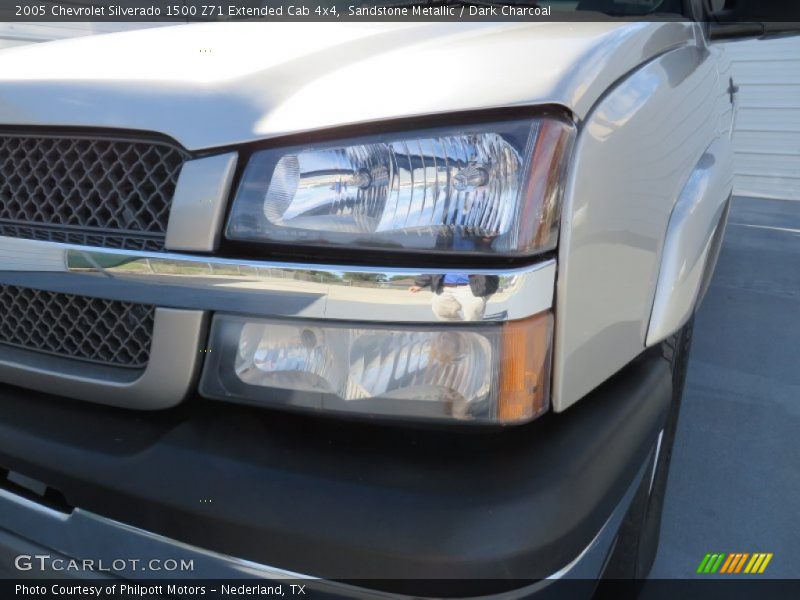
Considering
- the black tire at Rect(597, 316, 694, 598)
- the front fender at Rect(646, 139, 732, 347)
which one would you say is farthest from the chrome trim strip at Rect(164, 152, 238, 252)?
the black tire at Rect(597, 316, 694, 598)

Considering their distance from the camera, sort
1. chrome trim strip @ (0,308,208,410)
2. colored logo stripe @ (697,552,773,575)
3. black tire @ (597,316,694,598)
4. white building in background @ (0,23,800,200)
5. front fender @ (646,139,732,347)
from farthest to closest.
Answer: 1. white building in background @ (0,23,800,200)
2. colored logo stripe @ (697,552,773,575)
3. black tire @ (597,316,694,598)
4. front fender @ (646,139,732,347)
5. chrome trim strip @ (0,308,208,410)

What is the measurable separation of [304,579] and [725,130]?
2002 millimetres

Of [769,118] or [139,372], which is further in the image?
[769,118]

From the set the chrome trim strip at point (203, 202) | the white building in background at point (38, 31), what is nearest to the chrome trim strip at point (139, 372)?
the chrome trim strip at point (203, 202)

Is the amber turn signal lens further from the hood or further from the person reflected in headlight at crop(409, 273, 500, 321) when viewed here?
the hood

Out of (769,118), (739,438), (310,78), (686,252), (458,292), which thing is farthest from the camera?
Answer: (769,118)

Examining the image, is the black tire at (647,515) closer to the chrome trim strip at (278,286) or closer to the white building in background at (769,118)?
the chrome trim strip at (278,286)

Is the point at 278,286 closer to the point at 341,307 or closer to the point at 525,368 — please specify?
the point at 341,307

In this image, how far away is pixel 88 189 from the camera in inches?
53.2

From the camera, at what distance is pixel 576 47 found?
1322mm

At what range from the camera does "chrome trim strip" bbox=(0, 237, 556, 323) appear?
113 cm

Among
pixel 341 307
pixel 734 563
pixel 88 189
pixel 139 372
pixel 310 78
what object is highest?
pixel 310 78

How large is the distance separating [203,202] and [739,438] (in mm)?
2432

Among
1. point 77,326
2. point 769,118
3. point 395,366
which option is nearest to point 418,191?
point 395,366
